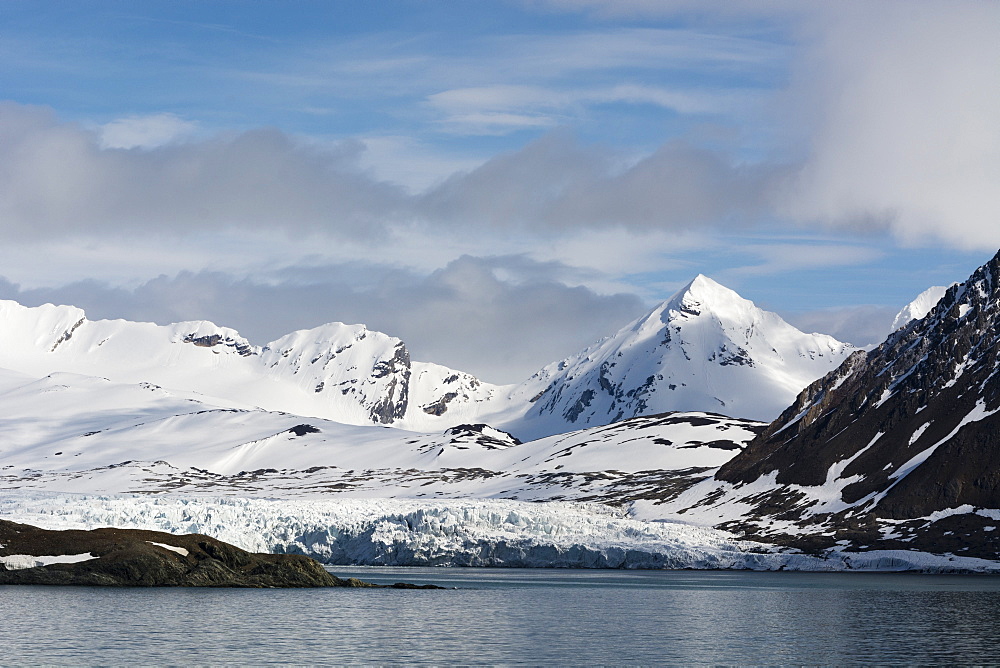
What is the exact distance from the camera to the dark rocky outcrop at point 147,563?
294 feet

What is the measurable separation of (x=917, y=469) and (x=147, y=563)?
11876 centimetres

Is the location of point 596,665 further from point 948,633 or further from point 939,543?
point 939,543

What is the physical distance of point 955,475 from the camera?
535 feet

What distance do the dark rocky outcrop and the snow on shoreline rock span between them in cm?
3310

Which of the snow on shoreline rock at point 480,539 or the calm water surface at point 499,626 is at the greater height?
the snow on shoreline rock at point 480,539

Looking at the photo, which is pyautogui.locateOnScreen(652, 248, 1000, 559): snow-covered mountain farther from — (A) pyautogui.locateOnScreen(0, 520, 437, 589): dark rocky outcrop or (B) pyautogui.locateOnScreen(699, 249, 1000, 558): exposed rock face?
(A) pyautogui.locateOnScreen(0, 520, 437, 589): dark rocky outcrop

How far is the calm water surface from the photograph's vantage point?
55.5 metres

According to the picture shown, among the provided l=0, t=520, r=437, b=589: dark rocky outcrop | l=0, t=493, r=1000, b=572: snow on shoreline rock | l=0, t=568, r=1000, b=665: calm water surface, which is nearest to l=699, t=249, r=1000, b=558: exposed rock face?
l=0, t=493, r=1000, b=572: snow on shoreline rock

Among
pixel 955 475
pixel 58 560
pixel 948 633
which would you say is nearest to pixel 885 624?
pixel 948 633

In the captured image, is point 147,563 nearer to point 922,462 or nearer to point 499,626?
point 499,626

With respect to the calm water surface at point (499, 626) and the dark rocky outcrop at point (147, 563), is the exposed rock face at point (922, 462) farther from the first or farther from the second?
the dark rocky outcrop at point (147, 563)

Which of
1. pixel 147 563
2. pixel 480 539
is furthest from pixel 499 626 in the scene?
pixel 480 539

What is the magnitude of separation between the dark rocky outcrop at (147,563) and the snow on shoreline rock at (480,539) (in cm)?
3310

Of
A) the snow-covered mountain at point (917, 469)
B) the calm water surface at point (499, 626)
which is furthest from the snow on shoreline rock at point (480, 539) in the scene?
the calm water surface at point (499, 626)
